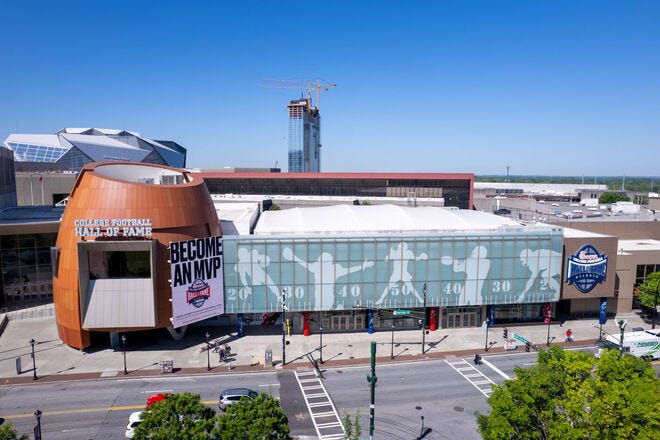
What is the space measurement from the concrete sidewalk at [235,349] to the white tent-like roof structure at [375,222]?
42.3ft

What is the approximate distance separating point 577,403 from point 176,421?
71.2 ft

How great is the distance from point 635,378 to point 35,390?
4792cm

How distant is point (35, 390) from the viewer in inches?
1613

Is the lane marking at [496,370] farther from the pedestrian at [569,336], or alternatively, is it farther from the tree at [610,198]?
the tree at [610,198]

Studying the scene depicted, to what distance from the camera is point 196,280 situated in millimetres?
49719

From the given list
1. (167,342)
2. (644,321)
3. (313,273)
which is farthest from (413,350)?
(644,321)

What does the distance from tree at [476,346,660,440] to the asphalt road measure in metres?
10.3

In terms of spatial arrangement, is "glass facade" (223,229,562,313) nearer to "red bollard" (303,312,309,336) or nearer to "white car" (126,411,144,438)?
"red bollard" (303,312,309,336)

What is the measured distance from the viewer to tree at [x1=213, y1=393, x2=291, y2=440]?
23047 millimetres

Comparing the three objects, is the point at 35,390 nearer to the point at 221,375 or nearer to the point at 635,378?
the point at 221,375

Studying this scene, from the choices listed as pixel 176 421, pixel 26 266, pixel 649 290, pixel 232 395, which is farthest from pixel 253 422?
pixel 649 290

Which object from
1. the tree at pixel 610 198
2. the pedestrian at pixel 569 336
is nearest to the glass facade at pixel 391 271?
the pedestrian at pixel 569 336

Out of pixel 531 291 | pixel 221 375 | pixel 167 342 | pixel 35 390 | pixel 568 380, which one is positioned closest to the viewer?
pixel 568 380

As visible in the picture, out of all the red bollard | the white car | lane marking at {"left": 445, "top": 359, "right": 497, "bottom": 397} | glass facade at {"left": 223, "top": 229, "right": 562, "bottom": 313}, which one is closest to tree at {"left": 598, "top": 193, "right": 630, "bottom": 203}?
glass facade at {"left": 223, "top": 229, "right": 562, "bottom": 313}
